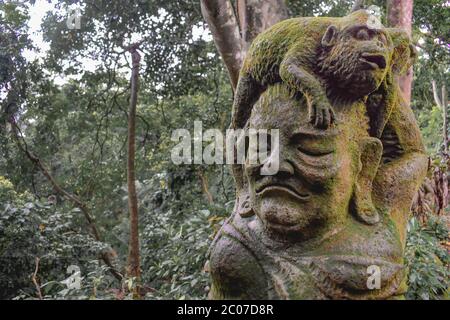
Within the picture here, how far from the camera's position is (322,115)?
6.54 ft

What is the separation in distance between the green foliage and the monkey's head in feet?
5.23

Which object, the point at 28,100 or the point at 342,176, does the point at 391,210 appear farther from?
the point at 28,100

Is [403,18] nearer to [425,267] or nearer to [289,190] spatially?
[425,267]

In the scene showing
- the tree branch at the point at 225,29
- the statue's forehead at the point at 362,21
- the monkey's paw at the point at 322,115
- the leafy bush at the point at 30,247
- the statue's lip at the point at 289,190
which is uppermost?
the tree branch at the point at 225,29

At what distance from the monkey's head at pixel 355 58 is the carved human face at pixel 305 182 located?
19 cm

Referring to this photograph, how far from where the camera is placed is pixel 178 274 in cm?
441

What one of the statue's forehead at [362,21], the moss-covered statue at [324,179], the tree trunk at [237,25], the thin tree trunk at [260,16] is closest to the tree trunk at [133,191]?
the tree trunk at [237,25]

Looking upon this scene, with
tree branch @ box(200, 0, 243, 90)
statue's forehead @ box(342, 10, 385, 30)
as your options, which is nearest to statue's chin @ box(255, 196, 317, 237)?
statue's forehead @ box(342, 10, 385, 30)

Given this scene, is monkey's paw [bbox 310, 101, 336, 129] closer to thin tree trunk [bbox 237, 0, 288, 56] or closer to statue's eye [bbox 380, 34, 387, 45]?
statue's eye [bbox 380, 34, 387, 45]

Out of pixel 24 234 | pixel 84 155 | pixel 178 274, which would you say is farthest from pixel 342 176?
pixel 84 155

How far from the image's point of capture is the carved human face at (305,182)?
2.00 m

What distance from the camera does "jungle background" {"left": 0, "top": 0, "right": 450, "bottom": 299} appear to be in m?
4.24

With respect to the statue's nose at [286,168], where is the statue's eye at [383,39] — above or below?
above

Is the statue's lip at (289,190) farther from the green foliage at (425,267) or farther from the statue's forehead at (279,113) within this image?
the green foliage at (425,267)
